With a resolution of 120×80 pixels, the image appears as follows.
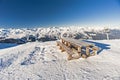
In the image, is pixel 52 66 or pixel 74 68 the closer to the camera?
pixel 74 68

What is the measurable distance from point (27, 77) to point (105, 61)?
12.4 feet

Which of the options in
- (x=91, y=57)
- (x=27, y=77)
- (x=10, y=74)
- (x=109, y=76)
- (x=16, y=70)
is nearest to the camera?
(x=109, y=76)

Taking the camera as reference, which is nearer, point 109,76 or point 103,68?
point 109,76

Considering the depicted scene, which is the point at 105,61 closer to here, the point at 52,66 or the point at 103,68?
the point at 103,68

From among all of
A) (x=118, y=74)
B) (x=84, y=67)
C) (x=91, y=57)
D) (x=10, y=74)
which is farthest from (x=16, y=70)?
(x=118, y=74)

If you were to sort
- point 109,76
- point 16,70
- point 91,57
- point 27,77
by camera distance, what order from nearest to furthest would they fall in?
point 109,76, point 27,77, point 16,70, point 91,57

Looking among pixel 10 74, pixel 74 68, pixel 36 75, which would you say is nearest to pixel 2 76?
pixel 10 74

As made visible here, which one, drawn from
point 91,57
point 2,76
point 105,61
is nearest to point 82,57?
point 91,57

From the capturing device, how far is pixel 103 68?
6.25 m

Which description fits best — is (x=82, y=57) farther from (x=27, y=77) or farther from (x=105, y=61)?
(x=27, y=77)

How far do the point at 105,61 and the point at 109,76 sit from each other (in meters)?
1.86

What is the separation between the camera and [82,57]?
8008 millimetres

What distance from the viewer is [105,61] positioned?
7152 millimetres

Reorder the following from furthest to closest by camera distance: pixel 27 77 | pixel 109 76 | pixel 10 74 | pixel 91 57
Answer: pixel 91 57 < pixel 10 74 < pixel 27 77 < pixel 109 76
